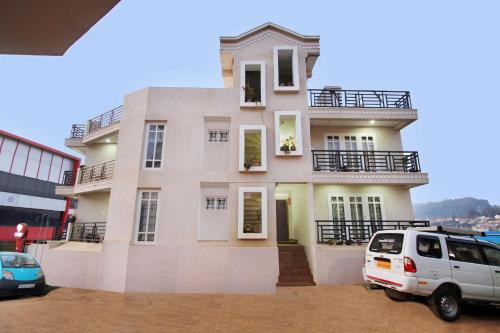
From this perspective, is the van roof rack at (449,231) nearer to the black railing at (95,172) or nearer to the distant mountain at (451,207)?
the black railing at (95,172)

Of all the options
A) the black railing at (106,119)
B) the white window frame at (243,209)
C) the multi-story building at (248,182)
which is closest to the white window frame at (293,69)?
the multi-story building at (248,182)

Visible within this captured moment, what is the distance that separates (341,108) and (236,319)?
1013cm

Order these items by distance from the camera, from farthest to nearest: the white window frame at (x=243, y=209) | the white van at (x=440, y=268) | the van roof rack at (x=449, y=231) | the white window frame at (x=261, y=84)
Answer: the white window frame at (x=261, y=84)
the white window frame at (x=243, y=209)
the van roof rack at (x=449, y=231)
the white van at (x=440, y=268)

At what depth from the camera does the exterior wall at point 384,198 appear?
1238cm

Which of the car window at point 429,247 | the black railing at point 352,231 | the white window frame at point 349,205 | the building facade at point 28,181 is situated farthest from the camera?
the building facade at point 28,181

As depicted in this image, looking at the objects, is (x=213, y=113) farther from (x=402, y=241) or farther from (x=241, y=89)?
(x=402, y=241)

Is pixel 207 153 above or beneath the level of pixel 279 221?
above

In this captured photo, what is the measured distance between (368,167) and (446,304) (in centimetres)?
695

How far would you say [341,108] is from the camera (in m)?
12.5

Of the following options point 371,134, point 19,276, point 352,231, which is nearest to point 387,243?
point 352,231

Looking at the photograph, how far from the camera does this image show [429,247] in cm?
644

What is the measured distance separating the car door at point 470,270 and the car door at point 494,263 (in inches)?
4.9

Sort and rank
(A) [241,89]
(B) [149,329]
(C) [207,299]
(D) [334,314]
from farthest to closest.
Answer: (A) [241,89] → (C) [207,299] → (D) [334,314] → (B) [149,329]

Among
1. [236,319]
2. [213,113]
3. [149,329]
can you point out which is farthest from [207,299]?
[213,113]
